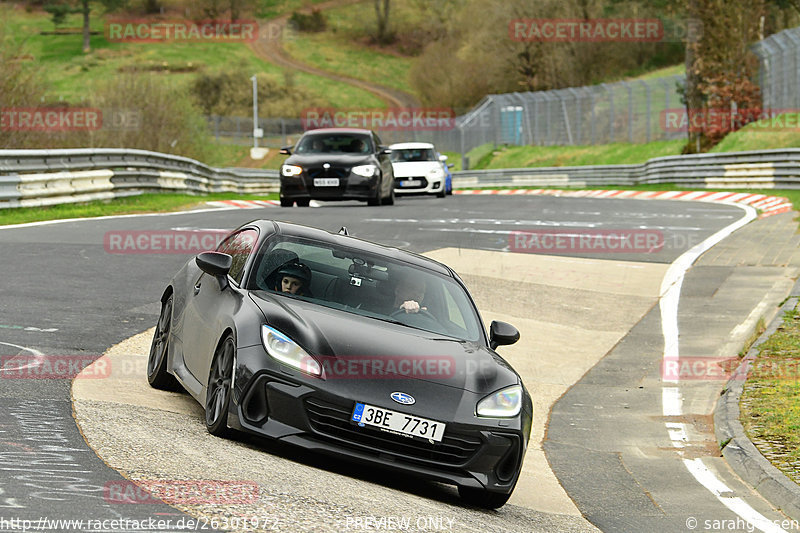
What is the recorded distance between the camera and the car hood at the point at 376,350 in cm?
715

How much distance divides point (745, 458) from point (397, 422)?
11.5 feet

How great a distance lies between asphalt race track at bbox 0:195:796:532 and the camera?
6.08m

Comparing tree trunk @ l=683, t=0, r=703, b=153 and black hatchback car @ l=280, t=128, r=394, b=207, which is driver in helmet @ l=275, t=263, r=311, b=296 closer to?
Answer: black hatchback car @ l=280, t=128, r=394, b=207

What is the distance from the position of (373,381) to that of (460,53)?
95.0 meters

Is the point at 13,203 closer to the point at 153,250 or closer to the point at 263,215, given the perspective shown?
the point at 263,215

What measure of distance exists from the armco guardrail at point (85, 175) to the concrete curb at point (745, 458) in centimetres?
1481

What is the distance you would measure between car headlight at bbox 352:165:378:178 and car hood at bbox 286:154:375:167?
0.29ft

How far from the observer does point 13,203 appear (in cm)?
2253

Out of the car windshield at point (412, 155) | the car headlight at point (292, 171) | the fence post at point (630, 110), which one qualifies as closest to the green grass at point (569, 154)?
the fence post at point (630, 110)

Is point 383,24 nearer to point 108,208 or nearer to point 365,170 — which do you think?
point 365,170

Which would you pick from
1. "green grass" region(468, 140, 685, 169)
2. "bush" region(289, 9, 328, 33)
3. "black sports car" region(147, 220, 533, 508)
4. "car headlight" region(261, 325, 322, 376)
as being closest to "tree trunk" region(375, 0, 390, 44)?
"bush" region(289, 9, 328, 33)

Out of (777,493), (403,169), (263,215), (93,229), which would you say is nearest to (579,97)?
(403,169)

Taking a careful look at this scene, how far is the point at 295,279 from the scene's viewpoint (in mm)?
8203

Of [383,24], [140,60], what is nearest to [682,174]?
[140,60]
